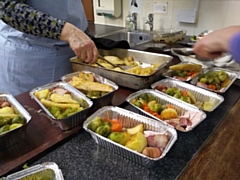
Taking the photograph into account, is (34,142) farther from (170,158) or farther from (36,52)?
(36,52)

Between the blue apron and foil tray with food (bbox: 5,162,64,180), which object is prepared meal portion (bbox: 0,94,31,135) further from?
the blue apron

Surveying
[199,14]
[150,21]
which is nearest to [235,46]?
[199,14]

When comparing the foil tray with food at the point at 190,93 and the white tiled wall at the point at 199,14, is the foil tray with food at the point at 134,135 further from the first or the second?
the white tiled wall at the point at 199,14

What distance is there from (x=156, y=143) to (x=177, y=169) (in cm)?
7

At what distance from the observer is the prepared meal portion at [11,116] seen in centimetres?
56

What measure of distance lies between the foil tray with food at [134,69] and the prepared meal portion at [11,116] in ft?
A: 1.13

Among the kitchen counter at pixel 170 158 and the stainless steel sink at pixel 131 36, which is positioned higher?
the stainless steel sink at pixel 131 36

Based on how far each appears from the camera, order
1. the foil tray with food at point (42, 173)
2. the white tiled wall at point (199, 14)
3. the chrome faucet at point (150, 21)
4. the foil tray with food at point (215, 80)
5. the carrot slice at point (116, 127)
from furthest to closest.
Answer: the chrome faucet at point (150, 21) → the white tiled wall at point (199, 14) → the foil tray with food at point (215, 80) → the carrot slice at point (116, 127) → the foil tray with food at point (42, 173)

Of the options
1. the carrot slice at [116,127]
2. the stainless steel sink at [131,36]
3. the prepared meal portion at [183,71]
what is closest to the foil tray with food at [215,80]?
A: the prepared meal portion at [183,71]

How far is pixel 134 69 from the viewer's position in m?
0.90

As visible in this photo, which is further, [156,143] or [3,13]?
[3,13]

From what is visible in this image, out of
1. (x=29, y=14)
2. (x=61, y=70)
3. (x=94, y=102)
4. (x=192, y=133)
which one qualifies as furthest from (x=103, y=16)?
(x=192, y=133)

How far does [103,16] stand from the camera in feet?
6.25

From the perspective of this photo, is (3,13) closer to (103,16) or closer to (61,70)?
(61,70)
